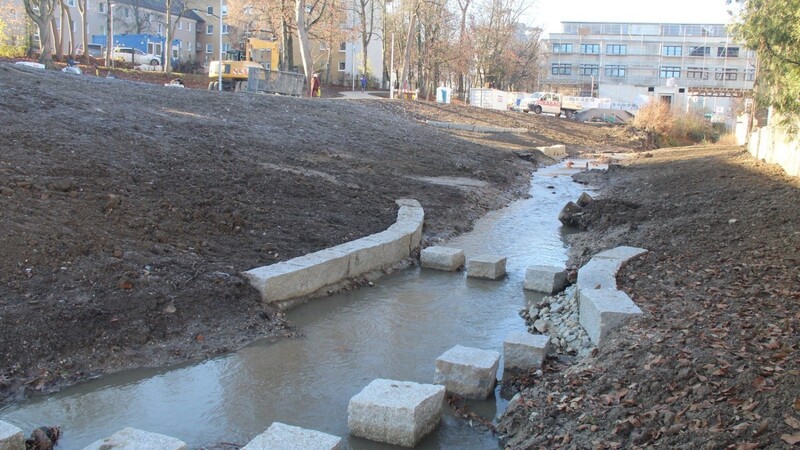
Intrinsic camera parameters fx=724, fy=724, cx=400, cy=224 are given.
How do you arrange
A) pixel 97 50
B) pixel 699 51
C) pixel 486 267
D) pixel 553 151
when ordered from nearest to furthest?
1. pixel 486 267
2. pixel 553 151
3. pixel 97 50
4. pixel 699 51

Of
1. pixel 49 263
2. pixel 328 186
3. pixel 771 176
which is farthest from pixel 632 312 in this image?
pixel 771 176

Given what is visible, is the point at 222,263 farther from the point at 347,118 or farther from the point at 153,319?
the point at 347,118

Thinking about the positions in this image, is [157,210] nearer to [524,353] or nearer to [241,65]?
[524,353]

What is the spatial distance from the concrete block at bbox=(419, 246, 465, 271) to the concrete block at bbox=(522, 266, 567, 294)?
45.1 inches

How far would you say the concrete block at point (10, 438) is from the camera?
424 cm

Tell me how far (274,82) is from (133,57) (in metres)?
33.3

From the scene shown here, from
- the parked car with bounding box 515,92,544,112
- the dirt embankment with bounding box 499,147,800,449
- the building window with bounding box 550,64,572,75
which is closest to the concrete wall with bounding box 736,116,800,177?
Result: the dirt embankment with bounding box 499,147,800,449

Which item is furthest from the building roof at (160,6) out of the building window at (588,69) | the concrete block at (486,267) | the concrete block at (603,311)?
the concrete block at (603,311)

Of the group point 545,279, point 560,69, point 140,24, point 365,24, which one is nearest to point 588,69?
point 560,69

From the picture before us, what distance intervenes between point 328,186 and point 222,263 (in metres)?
4.84

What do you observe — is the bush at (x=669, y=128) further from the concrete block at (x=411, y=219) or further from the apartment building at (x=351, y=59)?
the apartment building at (x=351, y=59)

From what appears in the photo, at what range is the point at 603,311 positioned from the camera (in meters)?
6.41

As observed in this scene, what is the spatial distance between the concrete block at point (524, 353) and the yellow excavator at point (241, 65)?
81.0ft

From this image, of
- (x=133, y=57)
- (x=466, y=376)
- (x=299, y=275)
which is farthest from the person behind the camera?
(x=133, y=57)
